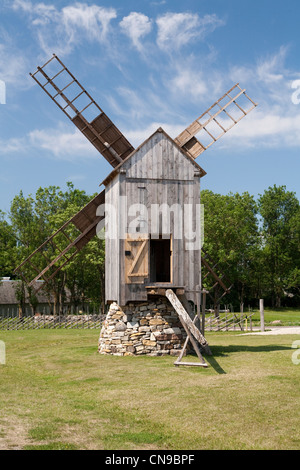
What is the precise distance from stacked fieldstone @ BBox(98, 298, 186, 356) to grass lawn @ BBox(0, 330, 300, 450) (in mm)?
738

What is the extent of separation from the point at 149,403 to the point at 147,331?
22.6 feet

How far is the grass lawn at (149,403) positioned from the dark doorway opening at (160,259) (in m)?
6.38

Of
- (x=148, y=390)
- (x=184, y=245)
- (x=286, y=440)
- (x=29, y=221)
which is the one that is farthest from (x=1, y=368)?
(x=29, y=221)

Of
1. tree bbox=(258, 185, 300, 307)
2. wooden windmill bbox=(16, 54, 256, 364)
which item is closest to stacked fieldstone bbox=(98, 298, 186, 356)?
wooden windmill bbox=(16, 54, 256, 364)

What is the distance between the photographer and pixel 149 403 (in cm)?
1084

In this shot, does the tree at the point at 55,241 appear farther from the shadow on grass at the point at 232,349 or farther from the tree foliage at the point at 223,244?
the shadow on grass at the point at 232,349

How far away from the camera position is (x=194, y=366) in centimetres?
1541

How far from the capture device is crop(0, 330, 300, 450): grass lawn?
829cm

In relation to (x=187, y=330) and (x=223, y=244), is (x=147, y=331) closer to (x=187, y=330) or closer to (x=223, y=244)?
(x=187, y=330)

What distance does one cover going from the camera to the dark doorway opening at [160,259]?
22812 mm

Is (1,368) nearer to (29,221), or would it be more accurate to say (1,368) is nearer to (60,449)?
(60,449)

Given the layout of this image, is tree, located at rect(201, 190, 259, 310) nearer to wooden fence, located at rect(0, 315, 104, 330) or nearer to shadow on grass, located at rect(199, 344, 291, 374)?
wooden fence, located at rect(0, 315, 104, 330)

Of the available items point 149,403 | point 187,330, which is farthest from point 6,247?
point 149,403

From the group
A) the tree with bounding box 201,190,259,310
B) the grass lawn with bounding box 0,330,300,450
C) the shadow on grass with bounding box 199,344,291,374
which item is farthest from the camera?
the tree with bounding box 201,190,259,310
